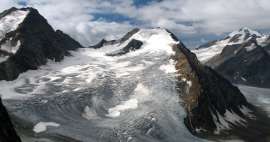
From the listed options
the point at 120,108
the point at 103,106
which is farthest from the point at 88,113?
the point at 120,108

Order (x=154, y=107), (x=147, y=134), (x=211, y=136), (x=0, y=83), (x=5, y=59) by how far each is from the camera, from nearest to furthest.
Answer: (x=147, y=134), (x=211, y=136), (x=154, y=107), (x=0, y=83), (x=5, y=59)

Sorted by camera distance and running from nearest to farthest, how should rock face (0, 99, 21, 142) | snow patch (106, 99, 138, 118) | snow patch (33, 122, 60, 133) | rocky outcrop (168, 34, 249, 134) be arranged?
rock face (0, 99, 21, 142) < snow patch (33, 122, 60, 133) < snow patch (106, 99, 138, 118) < rocky outcrop (168, 34, 249, 134)

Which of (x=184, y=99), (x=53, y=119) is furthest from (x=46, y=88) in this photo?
(x=184, y=99)

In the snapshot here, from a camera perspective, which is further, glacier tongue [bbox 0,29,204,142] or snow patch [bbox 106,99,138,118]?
snow patch [bbox 106,99,138,118]

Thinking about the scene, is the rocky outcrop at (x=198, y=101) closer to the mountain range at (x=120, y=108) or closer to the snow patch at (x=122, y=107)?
the mountain range at (x=120, y=108)

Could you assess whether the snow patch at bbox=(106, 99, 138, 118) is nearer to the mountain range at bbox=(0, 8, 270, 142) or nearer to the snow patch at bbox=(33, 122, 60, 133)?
the mountain range at bbox=(0, 8, 270, 142)

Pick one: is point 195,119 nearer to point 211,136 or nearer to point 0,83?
point 211,136

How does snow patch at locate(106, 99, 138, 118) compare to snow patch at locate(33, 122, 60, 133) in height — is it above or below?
below

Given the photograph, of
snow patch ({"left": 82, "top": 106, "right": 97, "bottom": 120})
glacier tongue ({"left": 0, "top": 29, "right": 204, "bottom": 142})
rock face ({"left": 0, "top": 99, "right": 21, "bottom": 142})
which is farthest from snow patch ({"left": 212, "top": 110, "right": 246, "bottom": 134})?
rock face ({"left": 0, "top": 99, "right": 21, "bottom": 142})

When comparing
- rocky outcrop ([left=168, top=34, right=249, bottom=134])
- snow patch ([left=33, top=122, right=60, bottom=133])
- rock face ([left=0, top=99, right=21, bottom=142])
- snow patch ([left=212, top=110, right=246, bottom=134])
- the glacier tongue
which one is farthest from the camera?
snow patch ([left=212, top=110, right=246, bottom=134])

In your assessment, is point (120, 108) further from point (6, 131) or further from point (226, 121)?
point (6, 131)

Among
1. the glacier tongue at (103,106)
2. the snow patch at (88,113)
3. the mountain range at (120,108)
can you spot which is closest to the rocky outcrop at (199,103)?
the mountain range at (120,108)
